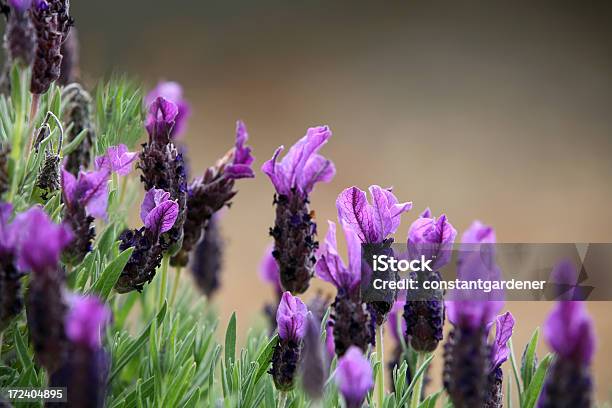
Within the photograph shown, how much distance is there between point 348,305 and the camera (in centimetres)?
77

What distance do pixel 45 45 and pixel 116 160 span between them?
0.13 metres

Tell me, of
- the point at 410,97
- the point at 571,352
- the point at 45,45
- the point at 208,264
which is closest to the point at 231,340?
the point at 45,45

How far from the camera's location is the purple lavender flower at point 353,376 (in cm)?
64

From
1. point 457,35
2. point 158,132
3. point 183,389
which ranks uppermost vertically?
point 457,35

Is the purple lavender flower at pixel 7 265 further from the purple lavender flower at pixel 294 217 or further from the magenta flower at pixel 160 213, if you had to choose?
the purple lavender flower at pixel 294 217

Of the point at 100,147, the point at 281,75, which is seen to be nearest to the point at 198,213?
the point at 100,147

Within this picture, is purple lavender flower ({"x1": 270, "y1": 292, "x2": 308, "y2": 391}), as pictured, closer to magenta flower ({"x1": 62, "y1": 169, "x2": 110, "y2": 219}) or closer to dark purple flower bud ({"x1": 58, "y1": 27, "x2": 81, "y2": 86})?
magenta flower ({"x1": 62, "y1": 169, "x2": 110, "y2": 219})

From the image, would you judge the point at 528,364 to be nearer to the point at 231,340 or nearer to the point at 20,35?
the point at 231,340

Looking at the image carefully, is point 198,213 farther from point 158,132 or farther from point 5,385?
point 5,385

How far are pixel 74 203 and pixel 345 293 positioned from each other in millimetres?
253

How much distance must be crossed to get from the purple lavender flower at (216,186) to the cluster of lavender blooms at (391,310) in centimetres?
10

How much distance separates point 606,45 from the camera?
6.11 m

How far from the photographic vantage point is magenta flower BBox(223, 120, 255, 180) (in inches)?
39.0

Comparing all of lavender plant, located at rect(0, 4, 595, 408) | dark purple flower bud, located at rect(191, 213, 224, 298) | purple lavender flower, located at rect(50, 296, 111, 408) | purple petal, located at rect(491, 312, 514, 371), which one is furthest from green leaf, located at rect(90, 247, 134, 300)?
dark purple flower bud, located at rect(191, 213, 224, 298)
